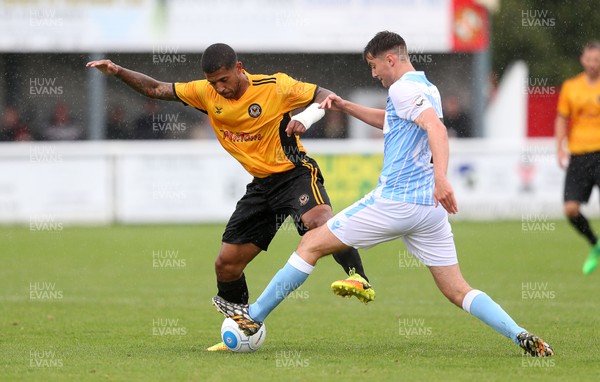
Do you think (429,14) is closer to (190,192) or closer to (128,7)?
(128,7)

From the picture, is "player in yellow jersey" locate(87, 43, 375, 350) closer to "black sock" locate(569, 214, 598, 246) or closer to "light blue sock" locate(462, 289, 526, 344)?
"light blue sock" locate(462, 289, 526, 344)

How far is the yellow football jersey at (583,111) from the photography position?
1270 centimetres

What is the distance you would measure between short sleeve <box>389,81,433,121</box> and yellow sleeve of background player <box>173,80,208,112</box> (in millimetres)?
1831

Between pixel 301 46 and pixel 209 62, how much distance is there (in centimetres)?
1807

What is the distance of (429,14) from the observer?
25.6 m

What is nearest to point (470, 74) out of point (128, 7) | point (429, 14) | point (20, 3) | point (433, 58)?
point (433, 58)

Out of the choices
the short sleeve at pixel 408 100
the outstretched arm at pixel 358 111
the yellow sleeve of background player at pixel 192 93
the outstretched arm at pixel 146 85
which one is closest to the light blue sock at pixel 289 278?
the outstretched arm at pixel 358 111

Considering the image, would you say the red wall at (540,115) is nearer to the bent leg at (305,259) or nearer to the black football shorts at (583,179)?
the black football shorts at (583,179)

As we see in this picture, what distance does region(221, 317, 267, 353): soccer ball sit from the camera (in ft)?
24.9

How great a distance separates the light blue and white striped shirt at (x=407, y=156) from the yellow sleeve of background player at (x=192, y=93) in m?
1.73

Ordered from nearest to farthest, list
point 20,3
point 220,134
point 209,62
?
point 209,62, point 220,134, point 20,3

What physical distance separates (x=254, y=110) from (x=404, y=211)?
1.70 metres

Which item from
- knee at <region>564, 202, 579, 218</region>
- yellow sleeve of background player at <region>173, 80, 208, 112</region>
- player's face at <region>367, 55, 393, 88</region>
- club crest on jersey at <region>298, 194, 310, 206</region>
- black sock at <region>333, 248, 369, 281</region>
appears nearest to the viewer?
player's face at <region>367, 55, 393, 88</region>

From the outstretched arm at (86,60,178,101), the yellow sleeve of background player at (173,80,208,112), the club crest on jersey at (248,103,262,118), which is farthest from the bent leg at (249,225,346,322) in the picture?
the outstretched arm at (86,60,178,101)
